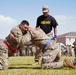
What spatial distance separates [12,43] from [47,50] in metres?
1.10

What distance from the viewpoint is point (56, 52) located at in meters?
9.49

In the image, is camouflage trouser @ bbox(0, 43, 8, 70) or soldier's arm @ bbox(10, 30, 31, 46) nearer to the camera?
soldier's arm @ bbox(10, 30, 31, 46)

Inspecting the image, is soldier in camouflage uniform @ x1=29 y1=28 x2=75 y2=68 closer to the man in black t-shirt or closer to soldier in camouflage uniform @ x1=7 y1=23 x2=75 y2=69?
soldier in camouflage uniform @ x1=7 y1=23 x2=75 y2=69

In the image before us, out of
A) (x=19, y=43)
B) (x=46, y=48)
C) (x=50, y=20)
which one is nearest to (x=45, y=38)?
(x=46, y=48)

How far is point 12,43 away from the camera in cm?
925

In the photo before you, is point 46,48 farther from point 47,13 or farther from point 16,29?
point 47,13

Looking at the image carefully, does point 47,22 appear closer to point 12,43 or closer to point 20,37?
point 12,43

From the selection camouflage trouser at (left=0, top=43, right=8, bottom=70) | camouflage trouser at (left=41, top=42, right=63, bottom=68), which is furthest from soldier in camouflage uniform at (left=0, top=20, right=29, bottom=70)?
camouflage trouser at (left=41, top=42, right=63, bottom=68)

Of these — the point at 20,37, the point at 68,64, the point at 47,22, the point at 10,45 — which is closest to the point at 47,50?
the point at 68,64

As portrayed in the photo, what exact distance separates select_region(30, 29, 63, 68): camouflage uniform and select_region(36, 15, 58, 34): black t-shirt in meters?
1.84

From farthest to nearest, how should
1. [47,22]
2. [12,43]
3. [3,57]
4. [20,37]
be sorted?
[47,22], [12,43], [3,57], [20,37]

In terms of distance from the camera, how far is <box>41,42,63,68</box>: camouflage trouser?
9.28 metres

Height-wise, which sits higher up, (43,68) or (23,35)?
(23,35)

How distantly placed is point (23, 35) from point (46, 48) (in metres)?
0.84
